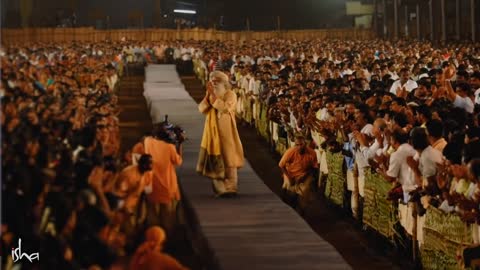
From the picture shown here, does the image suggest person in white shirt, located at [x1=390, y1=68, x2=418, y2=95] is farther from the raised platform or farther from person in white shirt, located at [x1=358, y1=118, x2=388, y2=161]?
person in white shirt, located at [x1=358, y1=118, x2=388, y2=161]

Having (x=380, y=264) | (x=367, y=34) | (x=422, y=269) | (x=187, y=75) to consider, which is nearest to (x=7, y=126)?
(x=422, y=269)

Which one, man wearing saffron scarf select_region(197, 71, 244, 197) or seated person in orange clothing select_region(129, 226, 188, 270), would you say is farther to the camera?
man wearing saffron scarf select_region(197, 71, 244, 197)

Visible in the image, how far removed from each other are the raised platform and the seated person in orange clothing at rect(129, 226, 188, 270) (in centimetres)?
376

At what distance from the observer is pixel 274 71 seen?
2916cm

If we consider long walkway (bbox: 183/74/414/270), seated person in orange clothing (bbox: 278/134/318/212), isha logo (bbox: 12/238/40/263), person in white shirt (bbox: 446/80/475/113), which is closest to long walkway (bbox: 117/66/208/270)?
isha logo (bbox: 12/238/40/263)

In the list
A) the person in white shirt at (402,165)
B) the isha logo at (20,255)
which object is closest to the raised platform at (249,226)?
the person in white shirt at (402,165)

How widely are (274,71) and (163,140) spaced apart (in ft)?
60.5

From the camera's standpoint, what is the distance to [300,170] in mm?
15531

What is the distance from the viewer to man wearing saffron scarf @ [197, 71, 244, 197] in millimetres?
14109

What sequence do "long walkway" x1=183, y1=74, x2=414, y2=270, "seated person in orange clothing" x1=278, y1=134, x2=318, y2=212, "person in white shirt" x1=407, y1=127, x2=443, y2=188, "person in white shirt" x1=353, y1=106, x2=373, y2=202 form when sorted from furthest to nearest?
1. "seated person in orange clothing" x1=278, y1=134, x2=318, y2=212
2. "person in white shirt" x1=353, y1=106, x2=373, y2=202
3. "long walkway" x1=183, y1=74, x2=414, y2=270
4. "person in white shirt" x1=407, y1=127, x2=443, y2=188

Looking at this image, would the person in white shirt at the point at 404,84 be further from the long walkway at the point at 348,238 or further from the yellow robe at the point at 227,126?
the yellow robe at the point at 227,126

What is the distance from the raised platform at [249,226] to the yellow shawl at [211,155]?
0.32 metres

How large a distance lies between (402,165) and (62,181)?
6655 mm

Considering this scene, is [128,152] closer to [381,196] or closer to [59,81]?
[59,81]
